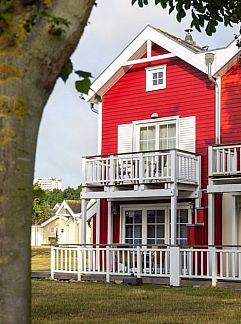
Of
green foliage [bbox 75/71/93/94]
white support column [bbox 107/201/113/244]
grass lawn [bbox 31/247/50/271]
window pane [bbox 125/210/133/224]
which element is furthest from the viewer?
grass lawn [bbox 31/247/50/271]

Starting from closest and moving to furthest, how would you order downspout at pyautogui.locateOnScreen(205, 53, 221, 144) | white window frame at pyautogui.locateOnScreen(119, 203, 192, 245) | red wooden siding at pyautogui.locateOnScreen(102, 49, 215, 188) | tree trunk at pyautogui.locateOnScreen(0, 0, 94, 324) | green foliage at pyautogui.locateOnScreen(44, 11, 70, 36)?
tree trunk at pyautogui.locateOnScreen(0, 0, 94, 324) → green foliage at pyautogui.locateOnScreen(44, 11, 70, 36) → downspout at pyautogui.locateOnScreen(205, 53, 221, 144) → red wooden siding at pyautogui.locateOnScreen(102, 49, 215, 188) → white window frame at pyautogui.locateOnScreen(119, 203, 192, 245)

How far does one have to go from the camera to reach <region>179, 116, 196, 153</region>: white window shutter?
62.4ft

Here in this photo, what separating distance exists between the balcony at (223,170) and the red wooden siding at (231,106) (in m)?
1.09

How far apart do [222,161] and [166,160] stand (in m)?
1.66

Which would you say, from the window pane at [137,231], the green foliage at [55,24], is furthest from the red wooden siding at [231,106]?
the green foliage at [55,24]

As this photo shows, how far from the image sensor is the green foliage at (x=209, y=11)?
330 inches

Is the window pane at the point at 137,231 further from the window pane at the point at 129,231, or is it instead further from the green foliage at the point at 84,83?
the green foliage at the point at 84,83

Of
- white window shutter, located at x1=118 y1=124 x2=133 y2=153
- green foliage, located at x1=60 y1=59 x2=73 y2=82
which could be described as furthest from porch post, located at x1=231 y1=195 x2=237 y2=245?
green foliage, located at x1=60 y1=59 x2=73 y2=82

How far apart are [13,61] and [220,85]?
15.8m

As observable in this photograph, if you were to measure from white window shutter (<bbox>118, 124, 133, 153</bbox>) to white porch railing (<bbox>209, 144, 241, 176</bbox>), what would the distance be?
3.86 metres

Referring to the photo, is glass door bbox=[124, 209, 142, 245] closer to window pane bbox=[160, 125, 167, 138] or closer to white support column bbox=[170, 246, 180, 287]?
window pane bbox=[160, 125, 167, 138]

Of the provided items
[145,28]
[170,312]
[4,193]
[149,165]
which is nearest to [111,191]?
[149,165]

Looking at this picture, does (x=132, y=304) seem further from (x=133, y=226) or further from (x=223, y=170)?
(x=133, y=226)

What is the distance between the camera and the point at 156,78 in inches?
794
